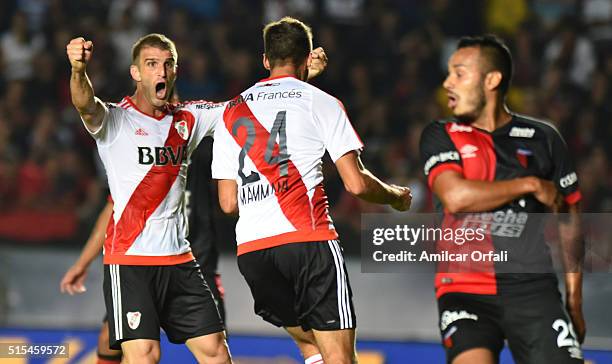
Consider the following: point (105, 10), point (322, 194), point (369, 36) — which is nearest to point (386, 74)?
point (369, 36)

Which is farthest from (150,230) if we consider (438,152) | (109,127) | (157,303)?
(438,152)

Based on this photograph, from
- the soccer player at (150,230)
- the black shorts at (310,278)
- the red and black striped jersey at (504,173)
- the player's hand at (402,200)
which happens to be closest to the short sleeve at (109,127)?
the soccer player at (150,230)

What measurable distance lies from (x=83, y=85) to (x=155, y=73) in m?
0.49

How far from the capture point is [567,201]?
4766 millimetres

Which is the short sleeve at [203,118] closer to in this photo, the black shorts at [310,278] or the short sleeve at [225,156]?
the short sleeve at [225,156]

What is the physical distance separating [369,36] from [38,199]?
412 centimetres

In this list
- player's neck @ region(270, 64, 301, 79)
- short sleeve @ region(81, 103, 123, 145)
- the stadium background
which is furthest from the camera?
the stadium background

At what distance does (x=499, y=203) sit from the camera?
4.57 metres

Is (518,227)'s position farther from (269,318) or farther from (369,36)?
(369,36)

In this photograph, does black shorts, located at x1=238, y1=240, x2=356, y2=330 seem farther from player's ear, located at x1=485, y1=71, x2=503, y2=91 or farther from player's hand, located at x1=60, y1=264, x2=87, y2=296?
player's hand, located at x1=60, y1=264, x2=87, y2=296

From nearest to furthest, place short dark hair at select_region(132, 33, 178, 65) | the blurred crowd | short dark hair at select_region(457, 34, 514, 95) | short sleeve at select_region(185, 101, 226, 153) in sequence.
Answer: short dark hair at select_region(457, 34, 514, 95), short dark hair at select_region(132, 33, 178, 65), short sleeve at select_region(185, 101, 226, 153), the blurred crowd

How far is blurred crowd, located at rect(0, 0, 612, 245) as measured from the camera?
10562 millimetres

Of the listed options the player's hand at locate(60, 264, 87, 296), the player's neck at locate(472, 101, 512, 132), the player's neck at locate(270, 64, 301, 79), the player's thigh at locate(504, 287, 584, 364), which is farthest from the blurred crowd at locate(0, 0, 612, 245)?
the player's thigh at locate(504, 287, 584, 364)

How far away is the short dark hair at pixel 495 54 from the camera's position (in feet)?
15.6
